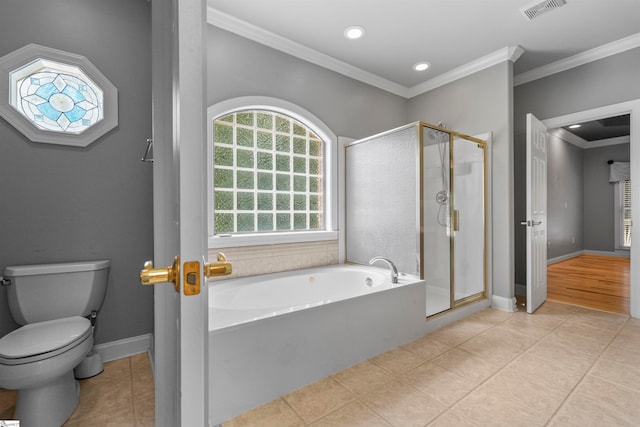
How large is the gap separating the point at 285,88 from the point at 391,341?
2336 mm

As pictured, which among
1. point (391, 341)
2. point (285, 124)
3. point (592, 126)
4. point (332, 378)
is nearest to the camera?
point (332, 378)

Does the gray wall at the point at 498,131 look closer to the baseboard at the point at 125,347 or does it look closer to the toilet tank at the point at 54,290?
the baseboard at the point at 125,347

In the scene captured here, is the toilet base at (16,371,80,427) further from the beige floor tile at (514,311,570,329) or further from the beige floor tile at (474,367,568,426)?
the beige floor tile at (514,311,570,329)

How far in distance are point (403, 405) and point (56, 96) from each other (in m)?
2.80

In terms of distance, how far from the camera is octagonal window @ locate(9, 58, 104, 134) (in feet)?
5.82

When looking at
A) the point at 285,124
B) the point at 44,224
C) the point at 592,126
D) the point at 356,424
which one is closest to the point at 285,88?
the point at 285,124

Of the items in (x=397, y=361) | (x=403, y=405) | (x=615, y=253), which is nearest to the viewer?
(x=403, y=405)

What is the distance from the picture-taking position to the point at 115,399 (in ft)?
5.12

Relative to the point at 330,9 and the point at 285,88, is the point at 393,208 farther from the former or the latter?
the point at 330,9

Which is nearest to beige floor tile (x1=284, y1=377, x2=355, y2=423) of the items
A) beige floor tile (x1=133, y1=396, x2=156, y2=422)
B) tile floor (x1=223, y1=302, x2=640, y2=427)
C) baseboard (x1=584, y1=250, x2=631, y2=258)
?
tile floor (x1=223, y1=302, x2=640, y2=427)

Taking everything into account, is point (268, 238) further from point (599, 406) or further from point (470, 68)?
point (470, 68)

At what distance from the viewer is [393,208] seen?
2.59 meters

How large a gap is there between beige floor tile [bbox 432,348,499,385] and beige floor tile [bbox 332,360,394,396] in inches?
16.5

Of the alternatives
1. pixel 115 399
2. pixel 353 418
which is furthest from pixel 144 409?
pixel 353 418
